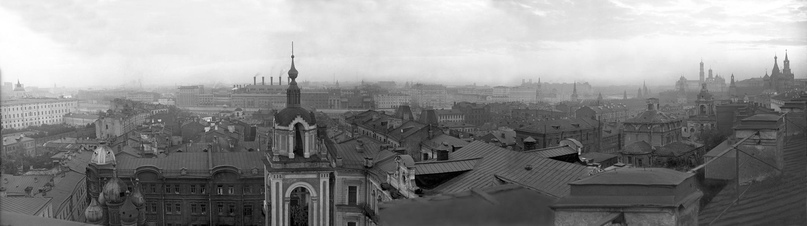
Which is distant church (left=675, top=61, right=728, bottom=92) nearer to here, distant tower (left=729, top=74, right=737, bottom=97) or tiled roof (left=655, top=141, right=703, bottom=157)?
distant tower (left=729, top=74, right=737, bottom=97)

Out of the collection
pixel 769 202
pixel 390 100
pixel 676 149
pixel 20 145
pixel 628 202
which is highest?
pixel 628 202

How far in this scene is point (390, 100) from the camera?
27094 mm

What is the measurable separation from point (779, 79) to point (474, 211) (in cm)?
432

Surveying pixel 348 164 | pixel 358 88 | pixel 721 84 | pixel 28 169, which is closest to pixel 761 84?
pixel 721 84

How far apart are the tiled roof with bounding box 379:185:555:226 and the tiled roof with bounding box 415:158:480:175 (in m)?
4.15

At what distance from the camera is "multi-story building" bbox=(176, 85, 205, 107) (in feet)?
77.6

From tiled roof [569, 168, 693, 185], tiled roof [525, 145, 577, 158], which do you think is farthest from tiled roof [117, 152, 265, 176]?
tiled roof [569, 168, 693, 185]

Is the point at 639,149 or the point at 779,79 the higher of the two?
the point at 779,79

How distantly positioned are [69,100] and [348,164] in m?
15.8

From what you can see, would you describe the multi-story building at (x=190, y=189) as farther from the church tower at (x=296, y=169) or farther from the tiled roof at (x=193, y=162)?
the church tower at (x=296, y=169)

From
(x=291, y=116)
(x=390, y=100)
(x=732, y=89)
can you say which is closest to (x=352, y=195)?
(x=291, y=116)

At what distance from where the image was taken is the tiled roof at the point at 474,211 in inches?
50.2

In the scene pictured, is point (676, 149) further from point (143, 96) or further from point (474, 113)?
point (143, 96)

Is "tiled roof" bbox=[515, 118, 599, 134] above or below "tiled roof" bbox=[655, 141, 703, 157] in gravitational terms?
below
